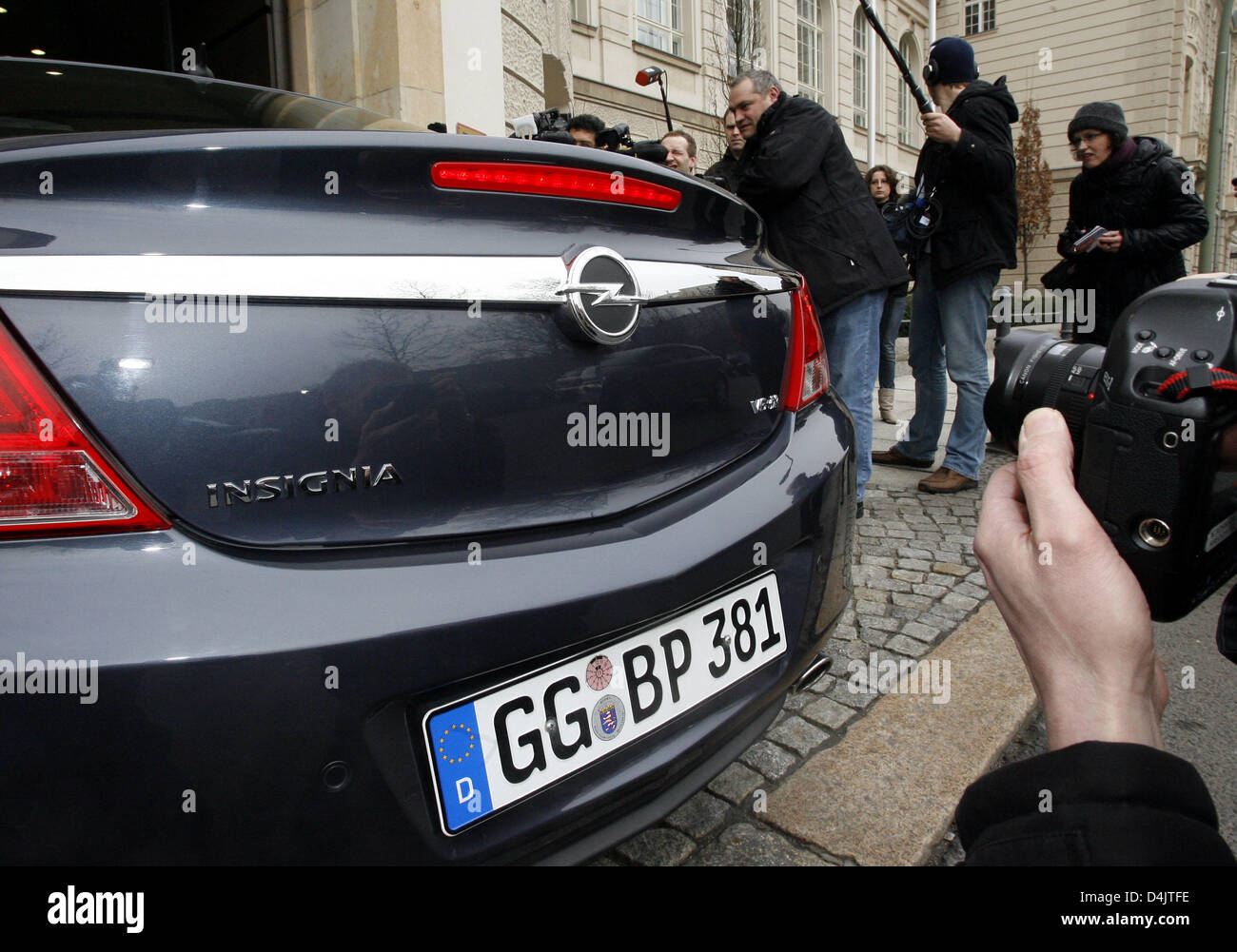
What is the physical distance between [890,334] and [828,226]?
278cm

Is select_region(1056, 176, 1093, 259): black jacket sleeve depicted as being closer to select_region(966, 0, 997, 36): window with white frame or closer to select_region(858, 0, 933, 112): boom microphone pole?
select_region(858, 0, 933, 112): boom microphone pole

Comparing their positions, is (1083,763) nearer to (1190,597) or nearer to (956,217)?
(1190,597)

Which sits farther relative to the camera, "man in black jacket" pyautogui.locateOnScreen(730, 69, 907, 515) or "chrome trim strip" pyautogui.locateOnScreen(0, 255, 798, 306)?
"man in black jacket" pyautogui.locateOnScreen(730, 69, 907, 515)

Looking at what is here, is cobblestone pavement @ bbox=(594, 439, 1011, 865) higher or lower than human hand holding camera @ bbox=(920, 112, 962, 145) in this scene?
lower

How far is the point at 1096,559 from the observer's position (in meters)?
0.65

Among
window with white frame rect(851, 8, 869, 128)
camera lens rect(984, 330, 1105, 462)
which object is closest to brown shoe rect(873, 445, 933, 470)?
camera lens rect(984, 330, 1105, 462)

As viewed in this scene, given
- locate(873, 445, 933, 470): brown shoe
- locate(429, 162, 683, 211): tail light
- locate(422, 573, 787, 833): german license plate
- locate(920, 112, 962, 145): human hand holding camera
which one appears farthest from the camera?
locate(873, 445, 933, 470): brown shoe

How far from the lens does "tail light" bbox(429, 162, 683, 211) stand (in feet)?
3.77

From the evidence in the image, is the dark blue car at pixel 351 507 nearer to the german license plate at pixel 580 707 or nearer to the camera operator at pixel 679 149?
the german license plate at pixel 580 707

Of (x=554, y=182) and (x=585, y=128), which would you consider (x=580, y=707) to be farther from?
(x=585, y=128)

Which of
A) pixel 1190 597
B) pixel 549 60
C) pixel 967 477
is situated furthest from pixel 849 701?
pixel 549 60

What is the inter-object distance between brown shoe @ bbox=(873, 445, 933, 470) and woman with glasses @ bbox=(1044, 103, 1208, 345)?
41.2 inches

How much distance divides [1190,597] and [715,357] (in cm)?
87
